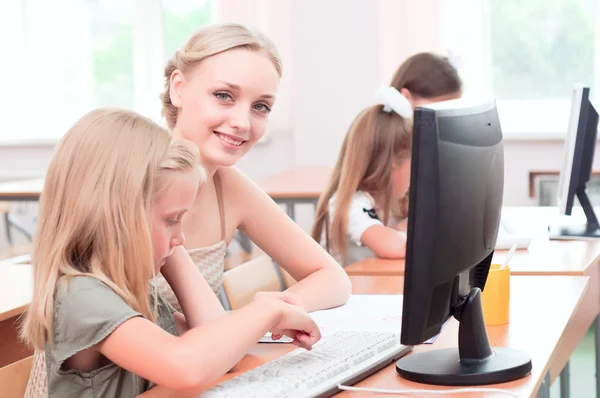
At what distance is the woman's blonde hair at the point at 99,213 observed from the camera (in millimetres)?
1263

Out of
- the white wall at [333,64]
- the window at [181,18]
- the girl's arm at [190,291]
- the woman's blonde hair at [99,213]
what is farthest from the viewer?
the window at [181,18]

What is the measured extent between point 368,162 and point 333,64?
2840 mm

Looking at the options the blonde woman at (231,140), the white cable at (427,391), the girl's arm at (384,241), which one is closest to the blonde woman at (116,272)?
the white cable at (427,391)

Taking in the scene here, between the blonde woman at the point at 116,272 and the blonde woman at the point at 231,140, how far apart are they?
1.00ft

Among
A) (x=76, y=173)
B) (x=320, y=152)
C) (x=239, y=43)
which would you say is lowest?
(x=320, y=152)

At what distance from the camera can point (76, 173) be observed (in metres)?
1.29

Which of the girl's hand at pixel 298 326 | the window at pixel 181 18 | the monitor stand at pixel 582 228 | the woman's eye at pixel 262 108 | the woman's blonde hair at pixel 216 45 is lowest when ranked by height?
the monitor stand at pixel 582 228

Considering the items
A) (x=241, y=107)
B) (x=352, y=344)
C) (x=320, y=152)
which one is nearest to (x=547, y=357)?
(x=352, y=344)

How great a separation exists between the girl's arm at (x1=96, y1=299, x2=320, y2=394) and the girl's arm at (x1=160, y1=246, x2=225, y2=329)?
29 cm

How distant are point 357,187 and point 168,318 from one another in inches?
53.6

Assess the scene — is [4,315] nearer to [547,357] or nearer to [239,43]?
[239,43]

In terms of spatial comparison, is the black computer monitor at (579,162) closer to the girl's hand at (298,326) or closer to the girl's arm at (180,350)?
the girl's hand at (298,326)

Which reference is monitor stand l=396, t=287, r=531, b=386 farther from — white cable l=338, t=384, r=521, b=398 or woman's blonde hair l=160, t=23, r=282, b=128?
woman's blonde hair l=160, t=23, r=282, b=128

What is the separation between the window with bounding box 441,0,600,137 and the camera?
534 cm
